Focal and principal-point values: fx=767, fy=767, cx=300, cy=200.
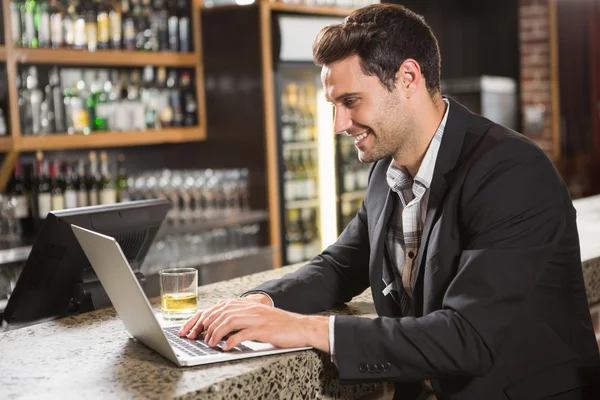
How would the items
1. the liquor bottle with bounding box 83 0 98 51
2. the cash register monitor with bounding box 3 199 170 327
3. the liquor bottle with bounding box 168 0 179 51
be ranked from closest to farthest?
the cash register monitor with bounding box 3 199 170 327 < the liquor bottle with bounding box 83 0 98 51 < the liquor bottle with bounding box 168 0 179 51

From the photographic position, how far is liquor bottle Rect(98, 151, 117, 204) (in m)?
4.70

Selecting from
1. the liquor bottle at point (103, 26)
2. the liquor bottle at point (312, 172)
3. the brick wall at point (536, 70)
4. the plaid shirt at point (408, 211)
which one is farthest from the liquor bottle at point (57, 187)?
the brick wall at point (536, 70)

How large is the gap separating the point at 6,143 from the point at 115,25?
44.0 inches

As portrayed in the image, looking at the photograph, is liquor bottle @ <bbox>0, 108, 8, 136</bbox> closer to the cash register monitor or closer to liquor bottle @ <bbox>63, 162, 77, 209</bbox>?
liquor bottle @ <bbox>63, 162, 77, 209</bbox>

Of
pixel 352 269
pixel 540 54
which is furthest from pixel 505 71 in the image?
pixel 352 269

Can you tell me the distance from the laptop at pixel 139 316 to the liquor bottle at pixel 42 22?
3311 millimetres

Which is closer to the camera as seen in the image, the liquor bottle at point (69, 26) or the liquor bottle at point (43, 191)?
the liquor bottle at point (43, 191)

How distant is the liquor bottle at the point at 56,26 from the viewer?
4633mm

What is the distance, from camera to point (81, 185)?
4.73 meters

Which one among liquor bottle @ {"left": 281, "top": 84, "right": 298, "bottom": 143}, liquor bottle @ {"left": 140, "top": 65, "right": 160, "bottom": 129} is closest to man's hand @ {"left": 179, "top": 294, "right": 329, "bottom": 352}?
liquor bottle @ {"left": 140, "top": 65, "right": 160, "bottom": 129}

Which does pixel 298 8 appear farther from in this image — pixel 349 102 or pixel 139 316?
pixel 139 316

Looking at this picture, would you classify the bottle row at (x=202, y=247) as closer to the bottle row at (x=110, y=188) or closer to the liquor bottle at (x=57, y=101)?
the bottle row at (x=110, y=188)

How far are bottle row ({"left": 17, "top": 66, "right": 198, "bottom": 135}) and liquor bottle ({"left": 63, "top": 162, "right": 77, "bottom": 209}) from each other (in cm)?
23

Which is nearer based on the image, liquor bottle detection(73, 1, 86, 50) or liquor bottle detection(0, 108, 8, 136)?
liquor bottle detection(0, 108, 8, 136)
